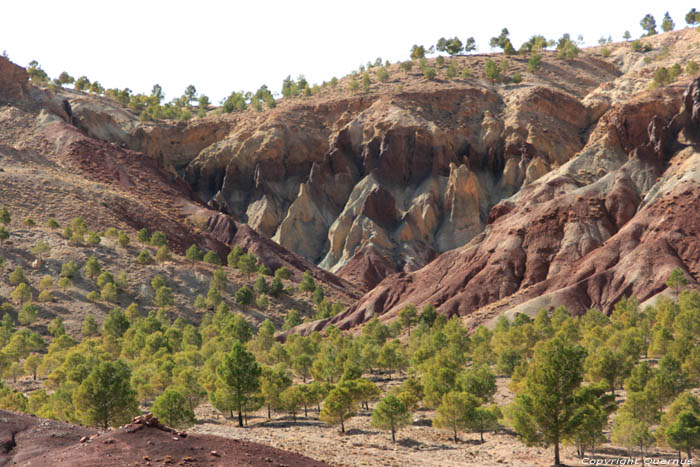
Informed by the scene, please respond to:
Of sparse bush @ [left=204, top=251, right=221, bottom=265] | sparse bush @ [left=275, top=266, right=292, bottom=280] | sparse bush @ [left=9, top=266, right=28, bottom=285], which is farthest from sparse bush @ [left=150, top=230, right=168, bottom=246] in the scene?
sparse bush @ [left=9, top=266, right=28, bottom=285]

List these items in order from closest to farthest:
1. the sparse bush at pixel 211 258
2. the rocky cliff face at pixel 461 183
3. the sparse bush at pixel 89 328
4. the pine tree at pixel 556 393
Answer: the pine tree at pixel 556 393 < the sparse bush at pixel 89 328 < the rocky cliff face at pixel 461 183 < the sparse bush at pixel 211 258

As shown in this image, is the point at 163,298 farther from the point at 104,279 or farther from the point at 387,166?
the point at 387,166

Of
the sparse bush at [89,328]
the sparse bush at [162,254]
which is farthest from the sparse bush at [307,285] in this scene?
the sparse bush at [89,328]

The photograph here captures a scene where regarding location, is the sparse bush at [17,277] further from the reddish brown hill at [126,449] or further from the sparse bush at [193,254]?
the reddish brown hill at [126,449]

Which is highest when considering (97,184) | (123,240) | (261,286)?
(97,184)

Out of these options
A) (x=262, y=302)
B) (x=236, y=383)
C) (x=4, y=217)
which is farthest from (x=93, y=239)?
→ (x=236, y=383)

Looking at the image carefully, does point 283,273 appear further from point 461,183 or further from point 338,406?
point 338,406

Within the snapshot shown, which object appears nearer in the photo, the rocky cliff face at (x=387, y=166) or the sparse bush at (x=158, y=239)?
the sparse bush at (x=158, y=239)

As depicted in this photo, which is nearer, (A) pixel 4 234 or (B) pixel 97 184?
(A) pixel 4 234

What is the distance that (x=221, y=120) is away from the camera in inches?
7692

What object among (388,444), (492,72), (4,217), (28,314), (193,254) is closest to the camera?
(388,444)

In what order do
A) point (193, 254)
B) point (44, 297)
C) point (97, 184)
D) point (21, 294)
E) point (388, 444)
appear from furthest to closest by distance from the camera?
point (97, 184) → point (193, 254) → point (44, 297) → point (21, 294) → point (388, 444)

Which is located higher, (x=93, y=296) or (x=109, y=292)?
(x=109, y=292)

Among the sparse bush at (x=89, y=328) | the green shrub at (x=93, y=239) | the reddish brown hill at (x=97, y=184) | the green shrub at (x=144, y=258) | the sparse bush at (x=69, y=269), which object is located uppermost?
the reddish brown hill at (x=97, y=184)
